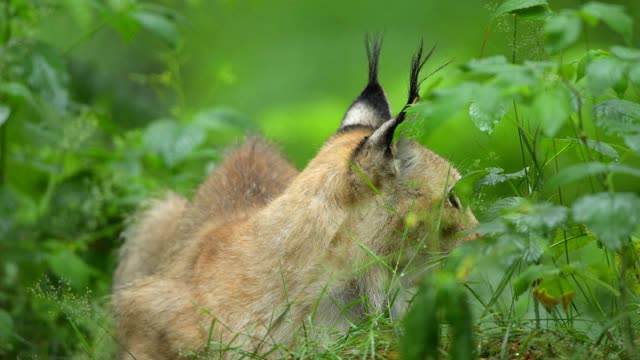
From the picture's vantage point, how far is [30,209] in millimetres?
5441

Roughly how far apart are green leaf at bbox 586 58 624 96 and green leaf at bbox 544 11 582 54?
0.39 ft

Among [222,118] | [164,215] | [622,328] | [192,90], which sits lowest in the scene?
[622,328]

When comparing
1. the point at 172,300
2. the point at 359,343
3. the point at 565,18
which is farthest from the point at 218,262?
the point at 565,18

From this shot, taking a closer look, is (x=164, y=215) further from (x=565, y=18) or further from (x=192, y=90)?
(x=192, y=90)

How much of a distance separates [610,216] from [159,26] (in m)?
2.97

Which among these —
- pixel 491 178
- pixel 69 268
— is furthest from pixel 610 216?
pixel 69 268

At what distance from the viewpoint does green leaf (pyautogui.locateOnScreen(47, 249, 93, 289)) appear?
4.88m

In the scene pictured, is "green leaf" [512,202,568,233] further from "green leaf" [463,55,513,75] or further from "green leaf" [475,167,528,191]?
"green leaf" [475,167,528,191]

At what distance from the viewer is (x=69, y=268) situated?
4945 mm

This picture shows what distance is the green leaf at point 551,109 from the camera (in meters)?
2.29

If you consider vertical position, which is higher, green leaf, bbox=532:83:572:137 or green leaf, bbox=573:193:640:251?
green leaf, bbox=532:83:572:137

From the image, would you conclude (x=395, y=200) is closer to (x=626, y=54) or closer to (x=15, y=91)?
(x=626, y=54)

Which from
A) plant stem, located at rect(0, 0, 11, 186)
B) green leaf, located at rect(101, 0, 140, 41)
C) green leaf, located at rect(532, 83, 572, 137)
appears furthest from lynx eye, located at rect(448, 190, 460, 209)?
plant stem, located at rect(0, 0, 11, 186)

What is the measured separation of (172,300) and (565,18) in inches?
106
